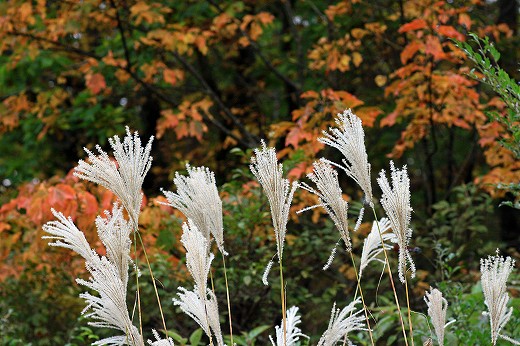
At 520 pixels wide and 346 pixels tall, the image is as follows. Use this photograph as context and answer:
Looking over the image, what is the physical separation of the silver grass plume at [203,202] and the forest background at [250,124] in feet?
5.41

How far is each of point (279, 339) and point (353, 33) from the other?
5.02 metres

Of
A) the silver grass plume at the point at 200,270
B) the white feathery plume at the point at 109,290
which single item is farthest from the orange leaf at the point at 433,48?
the white feathery plume at the point at 109,290

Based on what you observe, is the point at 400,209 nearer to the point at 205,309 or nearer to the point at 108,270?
the point at 205,309

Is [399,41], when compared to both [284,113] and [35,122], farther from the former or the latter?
[35,122]

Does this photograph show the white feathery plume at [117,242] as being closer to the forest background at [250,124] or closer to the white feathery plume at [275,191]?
the white feathery plume at [275,191]

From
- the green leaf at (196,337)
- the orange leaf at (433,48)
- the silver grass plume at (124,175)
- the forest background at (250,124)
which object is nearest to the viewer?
the silver grass plume at (124,175)

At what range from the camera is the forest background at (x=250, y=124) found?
5125mm

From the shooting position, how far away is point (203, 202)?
1945 mm

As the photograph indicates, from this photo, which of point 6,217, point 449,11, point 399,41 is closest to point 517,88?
point 449,11

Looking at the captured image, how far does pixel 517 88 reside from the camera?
2666 millimetres

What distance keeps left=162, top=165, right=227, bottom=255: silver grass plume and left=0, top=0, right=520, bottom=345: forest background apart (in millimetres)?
1648

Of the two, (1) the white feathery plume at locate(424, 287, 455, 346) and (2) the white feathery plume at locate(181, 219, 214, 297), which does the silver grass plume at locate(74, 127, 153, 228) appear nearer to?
(2) the white feathery plume at locate(181, 219, 214, 297)

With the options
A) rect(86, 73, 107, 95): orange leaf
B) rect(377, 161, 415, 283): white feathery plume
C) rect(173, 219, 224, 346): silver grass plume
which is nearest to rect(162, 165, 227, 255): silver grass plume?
rect(173, 219, 224, 346): silver grass plume

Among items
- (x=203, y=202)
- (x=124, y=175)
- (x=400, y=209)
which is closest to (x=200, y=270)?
(x=203, y=202)
